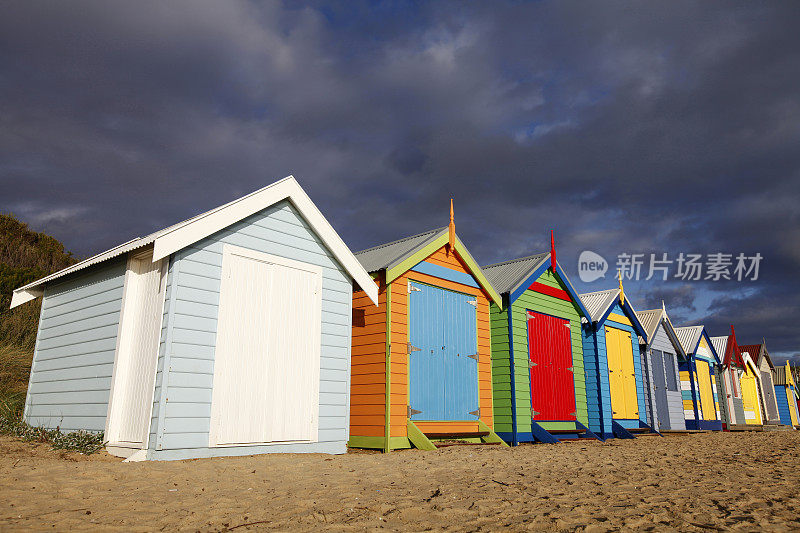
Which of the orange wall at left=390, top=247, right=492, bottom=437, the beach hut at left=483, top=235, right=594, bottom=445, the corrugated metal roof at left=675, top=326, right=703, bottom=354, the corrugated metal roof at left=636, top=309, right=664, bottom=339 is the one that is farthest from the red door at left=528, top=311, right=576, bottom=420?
the corrugated metal roof at left=675, top=326, right=703, bottom=354

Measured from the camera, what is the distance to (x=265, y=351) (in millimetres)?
8430

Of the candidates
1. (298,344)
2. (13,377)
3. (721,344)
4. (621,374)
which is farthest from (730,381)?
(13,377)

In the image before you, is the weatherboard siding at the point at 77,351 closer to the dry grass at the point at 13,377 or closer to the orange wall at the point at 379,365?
the dry grass at the point at 13,377

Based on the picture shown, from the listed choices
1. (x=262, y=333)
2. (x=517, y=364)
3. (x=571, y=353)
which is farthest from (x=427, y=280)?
(x=571, y=353)

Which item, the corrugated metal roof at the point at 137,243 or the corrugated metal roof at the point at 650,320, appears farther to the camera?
the corrugated metal roof at the point at 650,320

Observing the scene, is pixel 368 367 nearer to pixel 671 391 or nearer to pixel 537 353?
pixel 537 353

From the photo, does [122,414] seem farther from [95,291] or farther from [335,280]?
[335,280]

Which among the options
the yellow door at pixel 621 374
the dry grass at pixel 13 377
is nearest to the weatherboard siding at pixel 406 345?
the yellow door at pixel 621 374

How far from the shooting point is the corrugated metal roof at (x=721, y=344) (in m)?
28.7

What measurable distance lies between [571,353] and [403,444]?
686cm

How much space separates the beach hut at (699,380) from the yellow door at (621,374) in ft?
24.0

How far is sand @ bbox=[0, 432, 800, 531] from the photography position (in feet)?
13.2

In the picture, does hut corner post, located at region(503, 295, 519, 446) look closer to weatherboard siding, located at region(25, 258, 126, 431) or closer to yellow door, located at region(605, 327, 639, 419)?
yellow door, located at region(605, 327, 639, 419)

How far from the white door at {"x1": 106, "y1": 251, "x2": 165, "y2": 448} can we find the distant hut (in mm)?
27327
